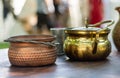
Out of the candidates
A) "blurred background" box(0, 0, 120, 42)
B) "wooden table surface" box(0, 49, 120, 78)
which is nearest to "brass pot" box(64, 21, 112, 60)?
"wooden table surface" box(0, 49, 120, 78)

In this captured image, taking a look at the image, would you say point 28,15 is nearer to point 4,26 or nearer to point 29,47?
point 4,26

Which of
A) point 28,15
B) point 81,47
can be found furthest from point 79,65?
point 28,15

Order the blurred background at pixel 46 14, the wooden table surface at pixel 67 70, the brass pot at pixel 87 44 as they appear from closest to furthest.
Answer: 1. the wooden table surface at pixel 67 70
2. the brass pot at pixel 87 44
3. the blurred background at pixel 46 14

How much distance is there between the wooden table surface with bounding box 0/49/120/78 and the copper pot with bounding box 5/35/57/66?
0.01m

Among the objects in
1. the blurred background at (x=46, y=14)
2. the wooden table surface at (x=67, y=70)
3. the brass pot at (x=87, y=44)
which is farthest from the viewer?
the blurred background at (x=46, y=14)

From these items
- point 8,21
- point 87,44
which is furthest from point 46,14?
point 87,44

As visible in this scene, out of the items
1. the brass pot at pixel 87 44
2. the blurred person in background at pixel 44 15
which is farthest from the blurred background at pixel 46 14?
the brass pot at pixel 87 44

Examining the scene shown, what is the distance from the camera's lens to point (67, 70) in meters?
0.70

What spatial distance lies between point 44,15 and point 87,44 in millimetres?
1921

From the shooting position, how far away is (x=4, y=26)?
107 inches

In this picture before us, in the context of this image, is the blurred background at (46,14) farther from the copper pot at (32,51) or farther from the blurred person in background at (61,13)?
the copper pot at (32,51)

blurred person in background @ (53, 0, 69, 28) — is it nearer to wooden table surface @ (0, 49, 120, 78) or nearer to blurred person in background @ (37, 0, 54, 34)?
blurred person in background @ (37, 0, 54, 34)

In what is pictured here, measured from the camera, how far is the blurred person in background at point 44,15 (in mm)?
2615

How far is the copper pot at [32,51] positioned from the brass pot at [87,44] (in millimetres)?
80
